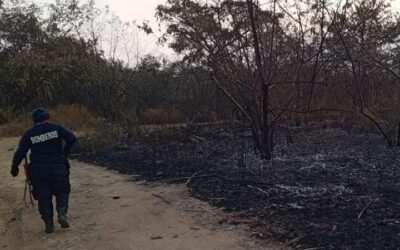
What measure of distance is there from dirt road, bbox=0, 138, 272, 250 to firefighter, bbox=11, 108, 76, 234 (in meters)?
0.35

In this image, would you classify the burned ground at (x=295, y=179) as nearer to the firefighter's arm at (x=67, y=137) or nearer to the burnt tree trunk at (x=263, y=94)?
the burnt tree trunk at (x=263, y=94)

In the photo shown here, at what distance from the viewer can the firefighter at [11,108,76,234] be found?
7754 millimetres

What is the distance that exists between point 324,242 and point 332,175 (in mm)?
3468

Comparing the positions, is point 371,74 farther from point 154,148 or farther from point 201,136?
point 154,148

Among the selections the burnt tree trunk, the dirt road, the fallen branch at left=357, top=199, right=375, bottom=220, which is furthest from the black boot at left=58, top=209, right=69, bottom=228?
the burnt tree trunk

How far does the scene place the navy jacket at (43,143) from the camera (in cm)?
775

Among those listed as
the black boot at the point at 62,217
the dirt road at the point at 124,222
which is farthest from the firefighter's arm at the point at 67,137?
the dirt road at the point at 124,222

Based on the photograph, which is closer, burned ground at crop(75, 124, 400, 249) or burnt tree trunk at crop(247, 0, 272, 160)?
burned ground at crop(75, 124, 400, 249)

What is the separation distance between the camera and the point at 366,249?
5762 millimetres

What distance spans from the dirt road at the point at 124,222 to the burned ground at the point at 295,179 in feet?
1.32

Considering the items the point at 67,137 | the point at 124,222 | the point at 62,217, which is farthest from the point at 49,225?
the point at 67,137

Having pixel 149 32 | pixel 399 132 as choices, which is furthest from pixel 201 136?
pixel 399 132

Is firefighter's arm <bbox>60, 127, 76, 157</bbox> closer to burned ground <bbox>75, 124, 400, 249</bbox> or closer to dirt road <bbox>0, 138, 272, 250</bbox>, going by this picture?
dirt road <bbox>0, 138, 272, 250</bbox>

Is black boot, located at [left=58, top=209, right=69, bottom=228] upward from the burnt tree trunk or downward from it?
downward
